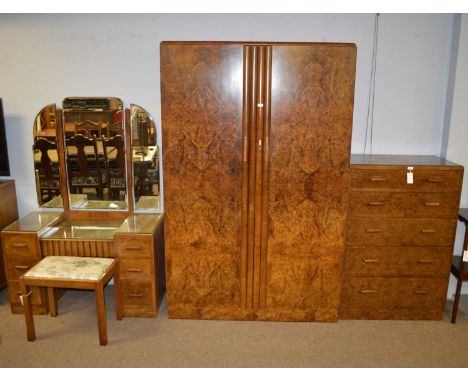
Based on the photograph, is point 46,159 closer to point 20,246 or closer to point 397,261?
point 20,246

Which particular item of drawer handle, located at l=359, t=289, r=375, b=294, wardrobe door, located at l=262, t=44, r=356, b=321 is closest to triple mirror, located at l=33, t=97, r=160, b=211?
wardrobe door, located at l=262, t=44, r=356, b=321

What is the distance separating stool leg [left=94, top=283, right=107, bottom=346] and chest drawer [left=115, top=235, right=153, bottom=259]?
13.2 inches

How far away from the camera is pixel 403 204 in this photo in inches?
116

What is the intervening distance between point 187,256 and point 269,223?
0.60 meters

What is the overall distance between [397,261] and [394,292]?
0.23 meters

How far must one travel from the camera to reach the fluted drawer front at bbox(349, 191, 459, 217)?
294 cm

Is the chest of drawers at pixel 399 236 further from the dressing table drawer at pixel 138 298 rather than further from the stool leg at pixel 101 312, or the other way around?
the stool leg at pixel 101 312

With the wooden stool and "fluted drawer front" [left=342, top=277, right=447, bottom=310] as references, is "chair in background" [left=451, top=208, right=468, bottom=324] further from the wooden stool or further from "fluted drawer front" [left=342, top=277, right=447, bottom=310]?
the wooden stool

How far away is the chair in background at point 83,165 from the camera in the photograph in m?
3.37

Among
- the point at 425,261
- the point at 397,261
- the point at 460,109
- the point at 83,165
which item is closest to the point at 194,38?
Result: the point at 83,165

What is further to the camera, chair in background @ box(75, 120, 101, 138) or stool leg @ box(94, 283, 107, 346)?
chair in background @ box(75, 120, 101, 138)

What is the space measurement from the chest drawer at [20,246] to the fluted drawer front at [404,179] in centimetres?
222

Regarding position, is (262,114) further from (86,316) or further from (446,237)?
(86,316)

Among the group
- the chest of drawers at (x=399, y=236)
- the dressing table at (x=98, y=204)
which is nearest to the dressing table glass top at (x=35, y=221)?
the dressing table at (x=98, y=204)
